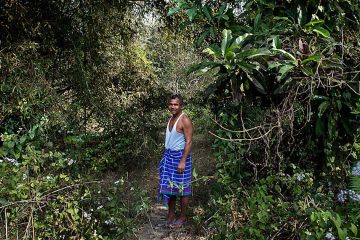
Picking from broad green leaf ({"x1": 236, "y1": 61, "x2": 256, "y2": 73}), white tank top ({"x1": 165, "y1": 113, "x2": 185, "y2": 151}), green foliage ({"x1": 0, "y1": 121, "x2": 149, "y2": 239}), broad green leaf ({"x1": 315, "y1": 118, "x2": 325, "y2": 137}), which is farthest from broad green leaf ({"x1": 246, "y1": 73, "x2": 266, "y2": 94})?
green foliage ({"x1": 0, "y1": 121, "x2": 149, "y2": 239})

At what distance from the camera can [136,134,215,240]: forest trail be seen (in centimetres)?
394

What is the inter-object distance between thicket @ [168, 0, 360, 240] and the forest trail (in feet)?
0.89

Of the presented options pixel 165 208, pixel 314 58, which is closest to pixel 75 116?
pixel 165 208

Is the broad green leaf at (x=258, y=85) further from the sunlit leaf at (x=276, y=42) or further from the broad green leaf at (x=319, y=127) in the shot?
the broad green leaf at (x=319, y=127)

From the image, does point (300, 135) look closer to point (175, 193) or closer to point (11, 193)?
point (175, 193)

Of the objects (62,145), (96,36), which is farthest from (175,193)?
(96,36)

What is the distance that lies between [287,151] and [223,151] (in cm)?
65

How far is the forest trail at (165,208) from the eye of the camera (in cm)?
394

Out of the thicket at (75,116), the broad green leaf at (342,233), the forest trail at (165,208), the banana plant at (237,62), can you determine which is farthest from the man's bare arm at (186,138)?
the broad green leaf at (342,233)

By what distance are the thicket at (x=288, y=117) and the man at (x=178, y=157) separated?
0.30 meters

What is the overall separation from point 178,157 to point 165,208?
1035mm

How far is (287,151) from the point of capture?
3.95 meters

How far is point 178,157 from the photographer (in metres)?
4.06

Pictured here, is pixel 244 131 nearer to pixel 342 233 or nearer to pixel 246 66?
pixel 246 66
